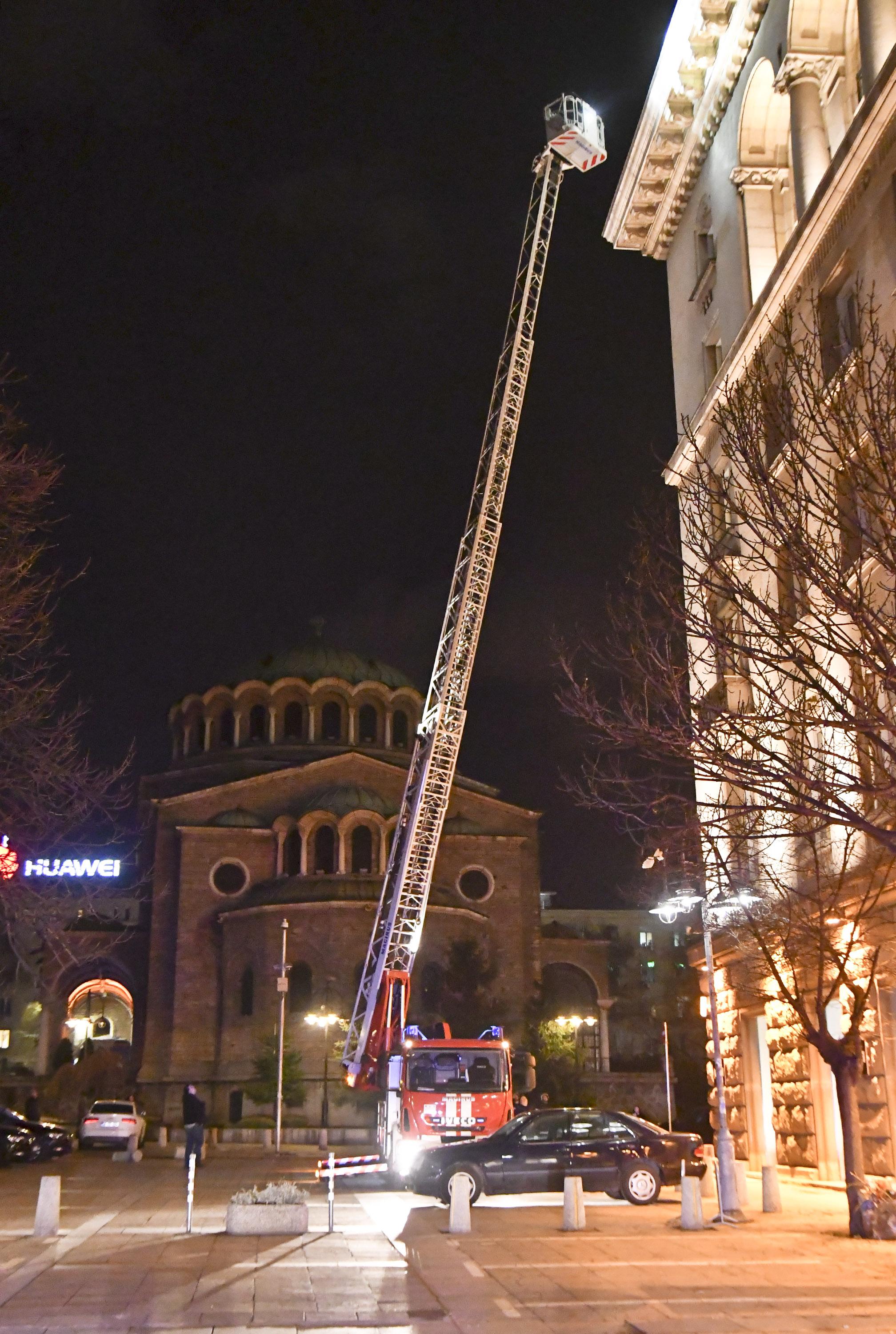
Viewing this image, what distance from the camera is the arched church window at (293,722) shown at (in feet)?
195

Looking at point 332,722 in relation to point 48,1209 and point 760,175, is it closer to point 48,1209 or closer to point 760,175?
point 760,175

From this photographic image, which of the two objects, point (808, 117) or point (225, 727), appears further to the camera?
point (225, 727)

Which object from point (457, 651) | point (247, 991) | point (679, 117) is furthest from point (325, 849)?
point (679, 117)

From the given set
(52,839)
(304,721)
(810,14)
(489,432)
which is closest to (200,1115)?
(52,839)

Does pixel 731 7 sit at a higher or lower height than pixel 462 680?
higher

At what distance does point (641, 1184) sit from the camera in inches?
780

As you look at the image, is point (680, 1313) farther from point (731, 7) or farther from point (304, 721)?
point (304, 721)

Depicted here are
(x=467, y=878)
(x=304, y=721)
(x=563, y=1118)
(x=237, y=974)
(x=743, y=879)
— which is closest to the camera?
(x=743, y=879)

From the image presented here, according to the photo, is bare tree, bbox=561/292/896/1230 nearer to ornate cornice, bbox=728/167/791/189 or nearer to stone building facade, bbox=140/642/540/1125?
ornate cornice, bbox=728/167/791/189

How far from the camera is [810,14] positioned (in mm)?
20531

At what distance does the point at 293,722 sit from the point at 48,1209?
1742 inches

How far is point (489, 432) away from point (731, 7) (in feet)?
70.9

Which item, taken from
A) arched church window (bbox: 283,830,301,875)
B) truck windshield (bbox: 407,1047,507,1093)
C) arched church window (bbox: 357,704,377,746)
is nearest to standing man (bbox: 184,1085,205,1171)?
truck windshield (bbox: 407,1047,507,1093)

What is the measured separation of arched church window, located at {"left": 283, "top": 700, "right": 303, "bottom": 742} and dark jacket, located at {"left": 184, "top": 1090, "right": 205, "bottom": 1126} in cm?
3679
